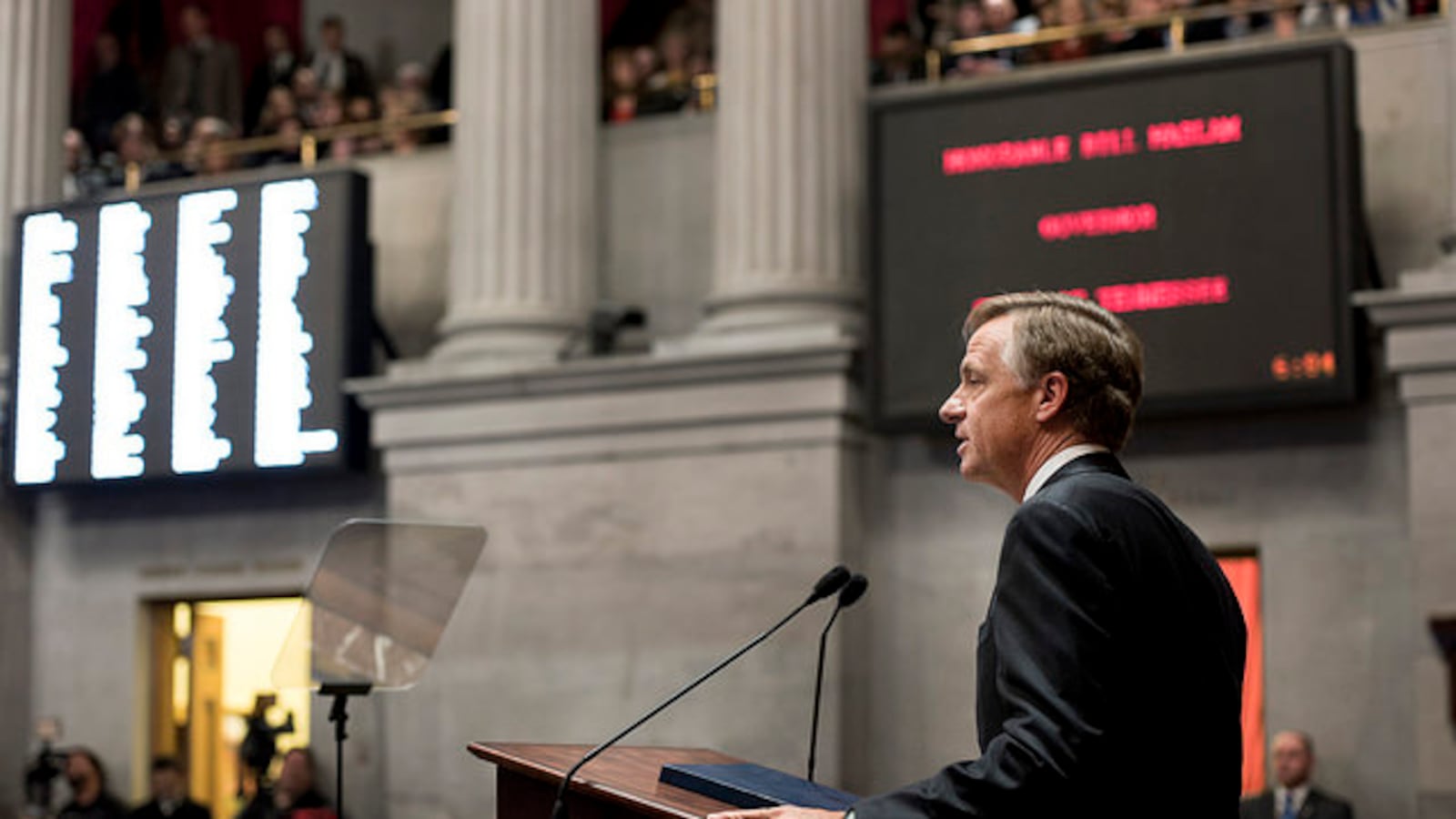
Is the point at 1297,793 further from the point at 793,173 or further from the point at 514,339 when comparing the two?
the point at 514,339

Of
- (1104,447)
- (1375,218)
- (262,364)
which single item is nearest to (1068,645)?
(1104,447)

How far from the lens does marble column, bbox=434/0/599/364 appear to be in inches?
577

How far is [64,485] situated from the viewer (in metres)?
15.5

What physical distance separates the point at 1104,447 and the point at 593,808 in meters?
1.08

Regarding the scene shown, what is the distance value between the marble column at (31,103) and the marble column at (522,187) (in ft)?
12.1

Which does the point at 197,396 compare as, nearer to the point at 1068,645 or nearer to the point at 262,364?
the point at 262,364

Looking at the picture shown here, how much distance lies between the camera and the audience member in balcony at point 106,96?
1831 centimetres

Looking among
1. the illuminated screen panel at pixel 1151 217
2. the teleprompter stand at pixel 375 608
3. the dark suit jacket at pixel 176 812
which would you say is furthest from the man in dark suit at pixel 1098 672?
the dark suit jacket at pixel 176 812

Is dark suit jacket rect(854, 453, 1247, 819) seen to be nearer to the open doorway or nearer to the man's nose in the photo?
the man's nose

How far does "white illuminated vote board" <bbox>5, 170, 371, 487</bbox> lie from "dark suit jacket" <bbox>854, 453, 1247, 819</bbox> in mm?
11368

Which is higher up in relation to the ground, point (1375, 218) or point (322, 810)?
point (1375, 218)

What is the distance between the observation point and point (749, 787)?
4008 millimetres

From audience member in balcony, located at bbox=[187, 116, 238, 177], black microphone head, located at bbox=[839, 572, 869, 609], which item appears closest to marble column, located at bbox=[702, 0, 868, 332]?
audience member in balcony, located at bbox=[187, 116, 238, 177]

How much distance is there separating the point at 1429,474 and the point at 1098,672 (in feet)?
29.3
